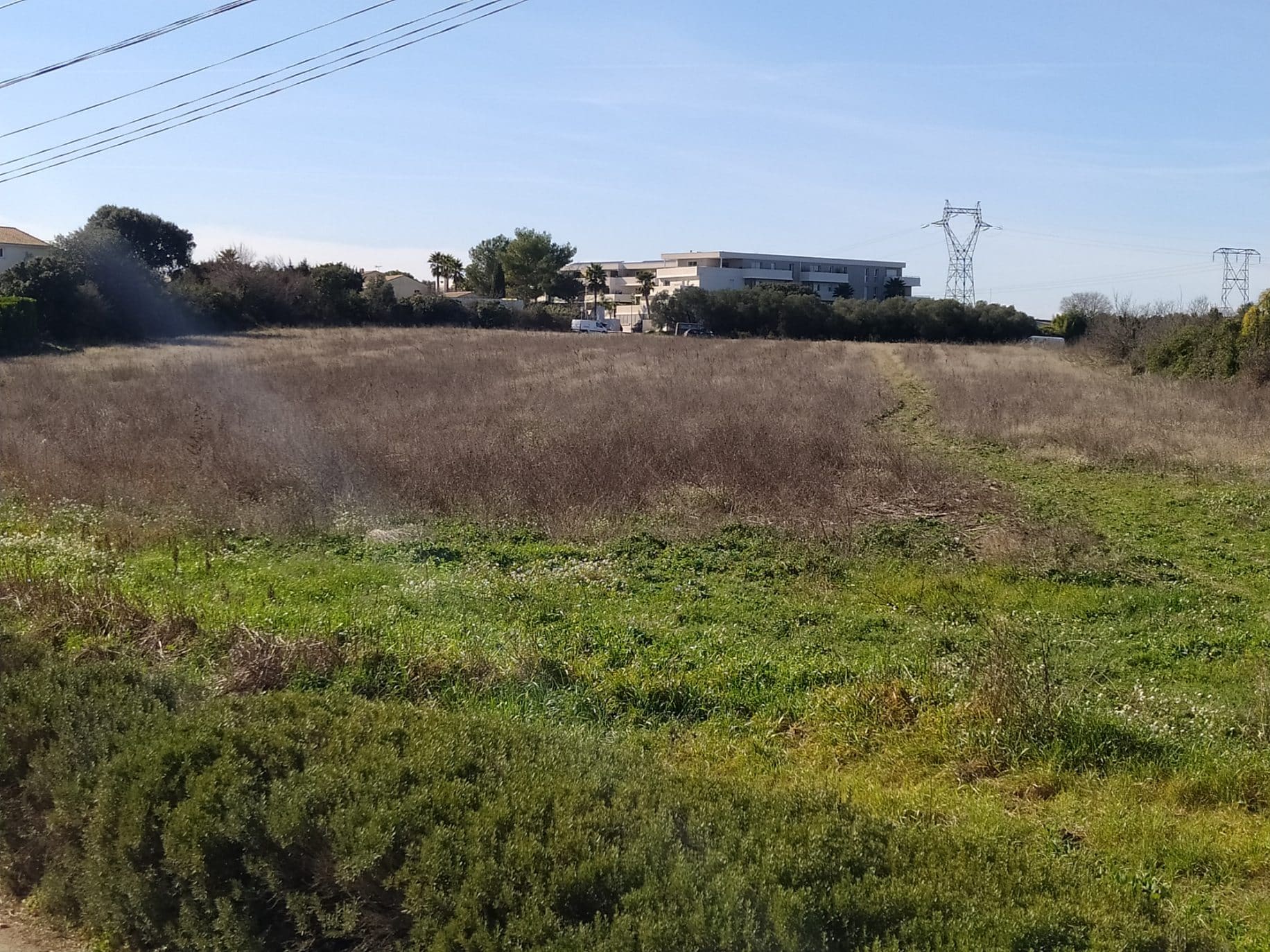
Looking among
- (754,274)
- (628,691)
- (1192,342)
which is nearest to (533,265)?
(754,274)

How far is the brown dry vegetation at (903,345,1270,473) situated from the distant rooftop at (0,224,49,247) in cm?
5303

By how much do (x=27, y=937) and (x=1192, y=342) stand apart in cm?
3533

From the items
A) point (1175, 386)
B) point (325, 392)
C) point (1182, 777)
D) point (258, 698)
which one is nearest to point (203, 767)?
point (258, 698)

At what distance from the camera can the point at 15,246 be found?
61.9 metres

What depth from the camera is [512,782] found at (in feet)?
12.5

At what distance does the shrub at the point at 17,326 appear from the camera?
127 feet

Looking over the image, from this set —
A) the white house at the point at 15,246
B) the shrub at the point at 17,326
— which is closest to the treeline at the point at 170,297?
the shrub at the point at 17,326

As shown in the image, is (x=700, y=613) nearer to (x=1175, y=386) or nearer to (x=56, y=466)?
(x=56, y=466)

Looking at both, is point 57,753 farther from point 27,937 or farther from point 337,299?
point 337,299

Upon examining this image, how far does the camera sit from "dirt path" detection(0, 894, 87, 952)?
13.7ft

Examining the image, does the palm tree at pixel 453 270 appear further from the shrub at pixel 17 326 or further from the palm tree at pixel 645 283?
the shrub at pixel 17 326

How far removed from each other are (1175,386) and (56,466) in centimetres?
2709

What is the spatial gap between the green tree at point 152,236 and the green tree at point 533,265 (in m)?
32.6

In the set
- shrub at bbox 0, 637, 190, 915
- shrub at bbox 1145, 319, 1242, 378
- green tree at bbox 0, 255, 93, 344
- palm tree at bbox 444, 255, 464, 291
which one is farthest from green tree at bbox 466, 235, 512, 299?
shrub at bbox 0, 637, 190, 915
